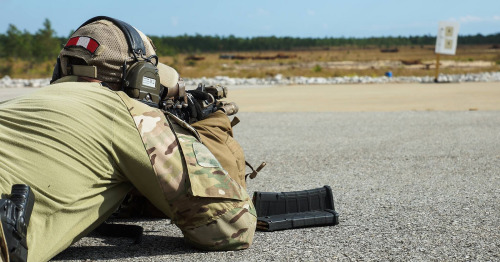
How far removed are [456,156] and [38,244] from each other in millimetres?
5709

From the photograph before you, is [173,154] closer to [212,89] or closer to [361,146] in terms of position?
[212,89]

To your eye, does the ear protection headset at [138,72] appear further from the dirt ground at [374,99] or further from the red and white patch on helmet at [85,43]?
the dirt ground at [374,99]

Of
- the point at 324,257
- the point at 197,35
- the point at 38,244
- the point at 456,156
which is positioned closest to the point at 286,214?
the point at 324,257

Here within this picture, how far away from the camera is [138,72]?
356 cm

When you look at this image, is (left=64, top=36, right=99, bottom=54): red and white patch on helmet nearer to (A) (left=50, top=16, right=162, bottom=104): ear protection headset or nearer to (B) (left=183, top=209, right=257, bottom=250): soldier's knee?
(A) (left=50, top=16, right=162, bottom=104): ear protection headset

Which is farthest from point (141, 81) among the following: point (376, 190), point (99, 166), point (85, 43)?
point (376, 190)

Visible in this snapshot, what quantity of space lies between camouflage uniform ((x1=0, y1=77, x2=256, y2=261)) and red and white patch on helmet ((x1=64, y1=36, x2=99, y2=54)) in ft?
0.90

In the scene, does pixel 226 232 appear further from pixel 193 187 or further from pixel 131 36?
pixel 131 36

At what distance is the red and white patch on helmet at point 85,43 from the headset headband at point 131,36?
0.16 meters

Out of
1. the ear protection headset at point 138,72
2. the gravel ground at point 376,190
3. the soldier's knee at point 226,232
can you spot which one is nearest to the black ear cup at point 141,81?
the ear protection headset at point 138,72

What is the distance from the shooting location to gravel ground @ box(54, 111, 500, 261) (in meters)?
3.64

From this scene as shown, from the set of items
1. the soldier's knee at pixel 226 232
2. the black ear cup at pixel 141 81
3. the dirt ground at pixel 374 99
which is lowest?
the dirt ground at pixel 374 99

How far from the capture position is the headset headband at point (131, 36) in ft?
12.0

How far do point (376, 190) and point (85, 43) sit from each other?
307 cm
